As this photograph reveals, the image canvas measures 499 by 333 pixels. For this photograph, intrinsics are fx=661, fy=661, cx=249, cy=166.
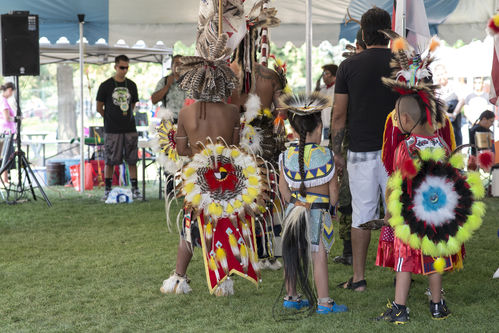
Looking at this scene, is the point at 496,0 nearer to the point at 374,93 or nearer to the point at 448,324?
the point at 374,93

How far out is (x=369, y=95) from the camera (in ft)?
12.6

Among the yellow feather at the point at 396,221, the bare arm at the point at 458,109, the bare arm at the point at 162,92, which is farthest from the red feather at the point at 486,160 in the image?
the bare arm at the point at 458,109

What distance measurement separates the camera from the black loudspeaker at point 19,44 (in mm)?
8148

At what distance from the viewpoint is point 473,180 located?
10.4ft

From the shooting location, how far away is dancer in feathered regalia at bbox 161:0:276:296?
3709 millimetres

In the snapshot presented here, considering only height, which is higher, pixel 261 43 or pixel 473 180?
pixel 261 43

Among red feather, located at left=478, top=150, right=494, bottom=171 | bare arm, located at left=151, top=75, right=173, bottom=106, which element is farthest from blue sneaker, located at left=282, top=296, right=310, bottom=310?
bare arm, located at left=151, top=75, right=173, bottom=106

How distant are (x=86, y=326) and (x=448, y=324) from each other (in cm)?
180

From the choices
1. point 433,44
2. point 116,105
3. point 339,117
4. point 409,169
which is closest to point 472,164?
point 409,169

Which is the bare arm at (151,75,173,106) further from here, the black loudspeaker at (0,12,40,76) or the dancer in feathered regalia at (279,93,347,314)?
the dancer in feathered regalia at (279,93,347,314)

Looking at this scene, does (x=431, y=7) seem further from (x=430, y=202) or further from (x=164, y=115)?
(x=430, y=202)

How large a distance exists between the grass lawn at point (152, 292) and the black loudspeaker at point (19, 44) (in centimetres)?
267

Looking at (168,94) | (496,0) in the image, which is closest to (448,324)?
(168,94)

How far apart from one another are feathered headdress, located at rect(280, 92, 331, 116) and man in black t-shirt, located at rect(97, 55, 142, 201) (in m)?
5.08
